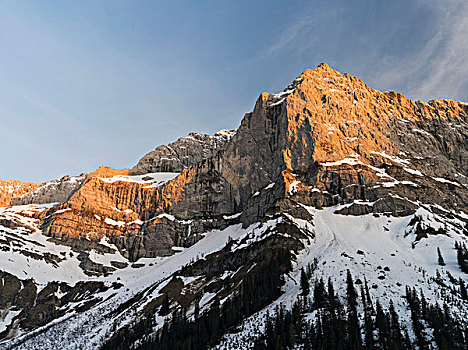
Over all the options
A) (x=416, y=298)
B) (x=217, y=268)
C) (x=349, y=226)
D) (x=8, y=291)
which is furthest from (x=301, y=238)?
(x=8, y=291)

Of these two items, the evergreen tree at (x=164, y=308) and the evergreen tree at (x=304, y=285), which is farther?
the evergreen tree at (x=164, y=308)

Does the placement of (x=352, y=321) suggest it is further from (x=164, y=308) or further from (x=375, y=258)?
(x=164, y=308)

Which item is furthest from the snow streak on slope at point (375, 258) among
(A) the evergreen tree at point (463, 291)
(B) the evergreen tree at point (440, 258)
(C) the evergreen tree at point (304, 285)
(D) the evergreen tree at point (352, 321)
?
(A) the evergreen tree at point (463, 291)

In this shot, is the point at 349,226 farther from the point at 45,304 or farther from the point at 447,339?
the point at 45,304

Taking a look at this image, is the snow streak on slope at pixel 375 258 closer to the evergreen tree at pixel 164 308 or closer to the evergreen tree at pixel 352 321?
the evergreen tree at pixel 352 321

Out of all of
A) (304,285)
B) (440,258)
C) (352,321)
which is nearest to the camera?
(352,321)

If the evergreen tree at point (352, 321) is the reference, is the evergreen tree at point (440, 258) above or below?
above

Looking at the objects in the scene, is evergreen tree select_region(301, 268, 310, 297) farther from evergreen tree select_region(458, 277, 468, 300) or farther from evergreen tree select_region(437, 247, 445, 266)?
evergreen tree select_region(437, 247, 445, 266)

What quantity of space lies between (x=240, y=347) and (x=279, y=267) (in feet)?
141

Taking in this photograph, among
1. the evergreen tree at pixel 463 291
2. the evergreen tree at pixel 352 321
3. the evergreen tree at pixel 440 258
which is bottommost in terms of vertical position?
the evergreen tree at pixel 352 321

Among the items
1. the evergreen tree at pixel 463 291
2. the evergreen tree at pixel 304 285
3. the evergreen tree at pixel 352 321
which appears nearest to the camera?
the evergreen tree at pixel 352 321

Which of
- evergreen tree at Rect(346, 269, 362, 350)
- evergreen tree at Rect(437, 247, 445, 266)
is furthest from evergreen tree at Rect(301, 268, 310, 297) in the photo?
evergreen tree at Rect(437, 247, 445, 266)

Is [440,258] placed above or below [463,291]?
above

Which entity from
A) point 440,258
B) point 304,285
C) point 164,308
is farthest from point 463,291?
point 164,308
